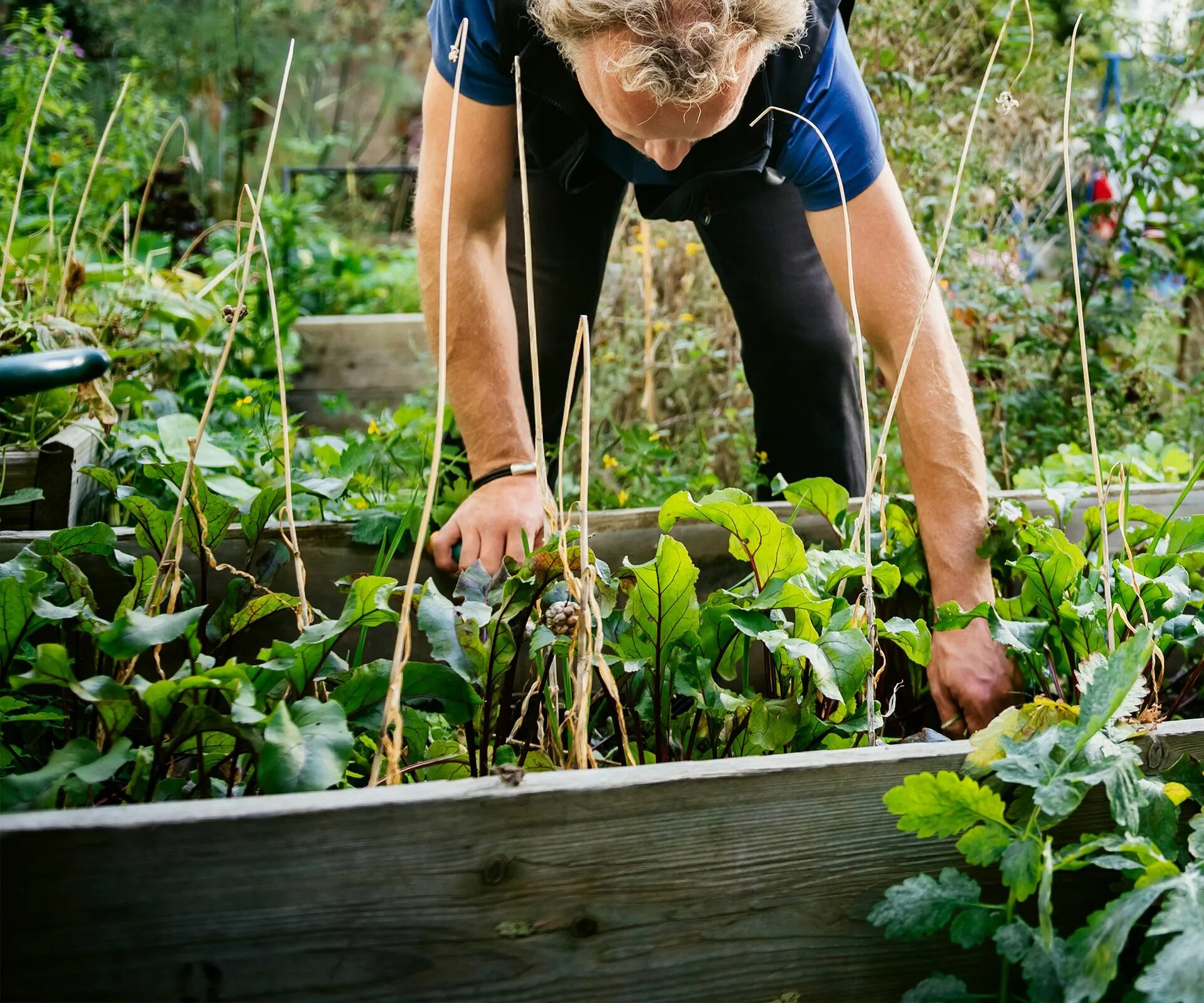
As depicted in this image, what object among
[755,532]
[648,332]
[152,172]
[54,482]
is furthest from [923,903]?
[648,332]

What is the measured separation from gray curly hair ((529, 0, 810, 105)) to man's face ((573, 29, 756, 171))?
0.01m

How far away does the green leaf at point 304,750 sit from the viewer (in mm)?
747

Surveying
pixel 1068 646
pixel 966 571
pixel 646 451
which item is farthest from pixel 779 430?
pixel 1068 646

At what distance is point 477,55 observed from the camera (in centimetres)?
136

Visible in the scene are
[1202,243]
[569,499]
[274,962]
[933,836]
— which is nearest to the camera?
[274,962]

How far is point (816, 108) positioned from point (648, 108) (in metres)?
0.35

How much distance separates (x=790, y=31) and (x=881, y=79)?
153 centimetres

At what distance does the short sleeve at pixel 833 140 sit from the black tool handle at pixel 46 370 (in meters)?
0.92

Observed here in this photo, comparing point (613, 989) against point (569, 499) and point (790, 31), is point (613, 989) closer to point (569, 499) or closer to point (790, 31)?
point (790, 31)

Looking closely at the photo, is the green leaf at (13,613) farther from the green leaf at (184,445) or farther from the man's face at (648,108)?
the man's face at (648,108)

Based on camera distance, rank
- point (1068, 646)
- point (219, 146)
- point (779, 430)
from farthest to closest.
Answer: point (219, 146) → point (779, 430) → point (1068, 646)

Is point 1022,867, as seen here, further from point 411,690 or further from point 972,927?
point 411,690

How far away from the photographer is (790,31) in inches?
47.5

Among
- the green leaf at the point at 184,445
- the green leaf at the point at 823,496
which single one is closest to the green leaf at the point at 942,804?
the green leaf at the point at 823,496
